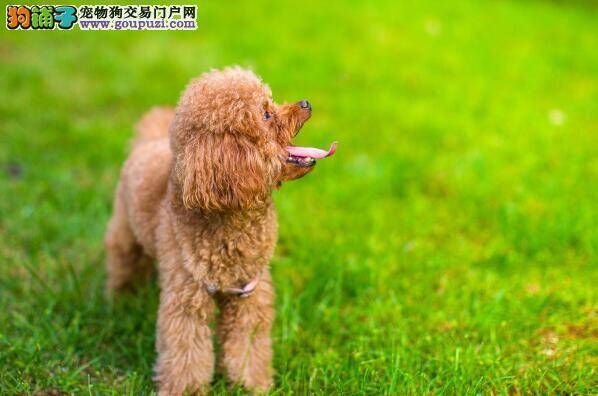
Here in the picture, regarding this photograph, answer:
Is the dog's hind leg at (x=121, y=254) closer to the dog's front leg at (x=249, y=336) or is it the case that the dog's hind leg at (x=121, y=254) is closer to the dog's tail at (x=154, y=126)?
the dog's tail at (x=154, y=126)

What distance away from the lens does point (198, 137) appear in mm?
2512

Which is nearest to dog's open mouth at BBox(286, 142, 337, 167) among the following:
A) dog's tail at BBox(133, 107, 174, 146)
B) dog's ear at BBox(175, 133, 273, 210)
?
dog's ear at BBox(175, 133, 273, 210)

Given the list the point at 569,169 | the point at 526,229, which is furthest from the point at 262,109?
the point at 569,169

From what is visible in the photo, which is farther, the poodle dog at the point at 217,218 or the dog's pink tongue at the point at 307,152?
the dog's pink tongue at the point at 307,152

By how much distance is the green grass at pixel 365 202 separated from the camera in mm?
3125

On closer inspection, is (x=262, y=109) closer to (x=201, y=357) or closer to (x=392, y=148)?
(x=201, y=357)

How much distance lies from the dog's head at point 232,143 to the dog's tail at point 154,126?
108 cm

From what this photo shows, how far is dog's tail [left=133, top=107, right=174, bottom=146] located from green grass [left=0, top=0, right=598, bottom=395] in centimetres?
87

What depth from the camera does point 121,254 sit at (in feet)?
12.0

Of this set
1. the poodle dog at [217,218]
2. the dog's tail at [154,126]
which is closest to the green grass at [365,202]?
the poodle dog at [217,218]

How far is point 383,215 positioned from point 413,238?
32 cm

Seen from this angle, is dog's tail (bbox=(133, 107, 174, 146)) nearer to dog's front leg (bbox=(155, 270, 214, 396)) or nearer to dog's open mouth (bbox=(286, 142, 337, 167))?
dog's front leg (bbox=(155, 270, 214, 396))

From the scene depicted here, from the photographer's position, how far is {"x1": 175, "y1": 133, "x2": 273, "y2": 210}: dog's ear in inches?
97.0

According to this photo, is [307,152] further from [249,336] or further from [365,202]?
[365,202]
